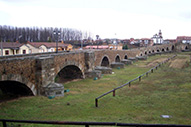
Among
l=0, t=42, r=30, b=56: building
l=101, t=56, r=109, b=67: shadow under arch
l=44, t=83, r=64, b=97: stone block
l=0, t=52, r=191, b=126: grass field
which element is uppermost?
l=0, t=42, r=30, b=56: building

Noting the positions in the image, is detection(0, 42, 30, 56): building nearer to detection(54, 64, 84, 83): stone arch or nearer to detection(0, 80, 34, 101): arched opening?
detection(54, 64, 84, 83): stone arch

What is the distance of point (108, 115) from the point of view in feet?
37.5

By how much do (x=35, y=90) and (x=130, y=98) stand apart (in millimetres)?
7611

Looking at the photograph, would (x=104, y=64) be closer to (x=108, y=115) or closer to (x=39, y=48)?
(x=39, y=48)

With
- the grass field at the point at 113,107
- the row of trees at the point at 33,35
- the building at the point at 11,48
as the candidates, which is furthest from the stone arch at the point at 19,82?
the row of trees at the point at 33,35

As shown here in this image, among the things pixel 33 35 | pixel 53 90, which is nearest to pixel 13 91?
pixel 53 90

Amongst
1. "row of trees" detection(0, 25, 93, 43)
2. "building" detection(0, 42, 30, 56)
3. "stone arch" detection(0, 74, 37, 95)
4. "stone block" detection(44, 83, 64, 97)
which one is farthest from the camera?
"row of trees" detection(0, 25, 93, 43)

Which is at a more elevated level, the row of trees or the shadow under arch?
the row of trees

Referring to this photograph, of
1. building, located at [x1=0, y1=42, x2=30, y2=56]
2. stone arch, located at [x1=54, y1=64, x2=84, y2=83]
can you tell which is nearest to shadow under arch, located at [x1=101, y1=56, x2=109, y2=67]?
stone arch, located at [x1=54, y1=64, x2=84, y2=83]

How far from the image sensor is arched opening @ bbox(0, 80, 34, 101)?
14.6 m

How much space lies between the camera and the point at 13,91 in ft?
50.7

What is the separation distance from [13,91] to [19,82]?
2071 millimetres

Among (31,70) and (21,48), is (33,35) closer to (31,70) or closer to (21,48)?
(21,48)

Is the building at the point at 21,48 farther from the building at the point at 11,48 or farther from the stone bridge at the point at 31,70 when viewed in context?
the stone bridge at the point at 31,70
